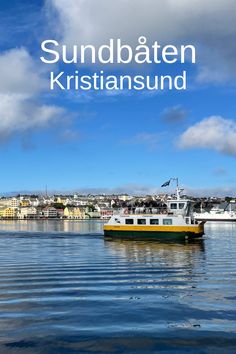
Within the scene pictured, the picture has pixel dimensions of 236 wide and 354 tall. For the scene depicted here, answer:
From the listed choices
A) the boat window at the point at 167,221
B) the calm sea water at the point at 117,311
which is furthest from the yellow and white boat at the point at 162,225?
the calm sea water at the point at 117,311

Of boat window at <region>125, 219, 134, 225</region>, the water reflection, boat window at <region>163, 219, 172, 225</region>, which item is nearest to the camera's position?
the water reflection

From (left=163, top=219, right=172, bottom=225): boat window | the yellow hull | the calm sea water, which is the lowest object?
the calm sea water

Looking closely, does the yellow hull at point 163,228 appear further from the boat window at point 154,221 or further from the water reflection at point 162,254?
the water reflection at point 162,254

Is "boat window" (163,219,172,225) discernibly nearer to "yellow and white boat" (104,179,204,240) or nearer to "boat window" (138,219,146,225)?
"yellow and white boat" (104,179,204,240)

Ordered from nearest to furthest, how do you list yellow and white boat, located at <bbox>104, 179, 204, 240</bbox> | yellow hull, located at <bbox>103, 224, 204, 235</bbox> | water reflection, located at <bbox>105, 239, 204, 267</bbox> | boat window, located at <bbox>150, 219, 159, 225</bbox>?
water reflection, located at <bbox>105, 239, 204, 267</bbox> → yellow hull, located at <bbox>103, 224, 204, 235</bbox> → yellow and white boat, located at <bbox>104, 179, 204, 240</bbox> → boat window, located at <bbox>150, 219, 159, 225</bbox>

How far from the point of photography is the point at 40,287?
64.3 feet

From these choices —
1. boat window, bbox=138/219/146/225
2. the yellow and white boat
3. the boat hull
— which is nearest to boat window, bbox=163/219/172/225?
the yellow and white boat

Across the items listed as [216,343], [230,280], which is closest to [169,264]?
[230,280]

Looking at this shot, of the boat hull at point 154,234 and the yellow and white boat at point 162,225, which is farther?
the yellow and white boat at point 162,225

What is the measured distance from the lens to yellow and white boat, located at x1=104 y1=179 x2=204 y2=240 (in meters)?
57.8

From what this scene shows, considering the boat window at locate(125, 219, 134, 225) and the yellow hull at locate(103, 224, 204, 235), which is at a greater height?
the boat window at locate(125, 219, 134, 225)

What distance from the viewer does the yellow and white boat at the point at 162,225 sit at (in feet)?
189

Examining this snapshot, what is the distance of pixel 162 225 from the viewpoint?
59.3 meters

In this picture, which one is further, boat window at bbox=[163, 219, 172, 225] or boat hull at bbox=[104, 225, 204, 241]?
boat window at bbox=[163, 219, 172, 225]
